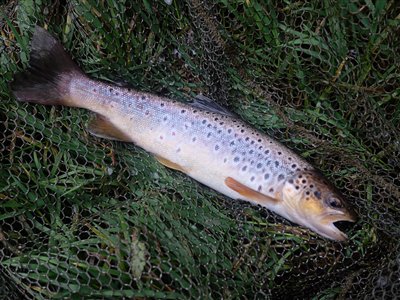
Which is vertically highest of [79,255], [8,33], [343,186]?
[8,33]

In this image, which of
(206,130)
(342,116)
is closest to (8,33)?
(206,130)

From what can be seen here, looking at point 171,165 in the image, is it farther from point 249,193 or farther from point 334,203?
point 334,203

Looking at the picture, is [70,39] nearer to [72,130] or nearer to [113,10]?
[113,10]

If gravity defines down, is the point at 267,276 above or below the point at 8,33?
below

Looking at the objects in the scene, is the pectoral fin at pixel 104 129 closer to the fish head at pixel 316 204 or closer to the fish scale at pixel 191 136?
the fish scale at pixel 191 136

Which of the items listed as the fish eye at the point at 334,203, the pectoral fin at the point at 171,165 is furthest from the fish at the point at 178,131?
the fish eye at the point at 334,203

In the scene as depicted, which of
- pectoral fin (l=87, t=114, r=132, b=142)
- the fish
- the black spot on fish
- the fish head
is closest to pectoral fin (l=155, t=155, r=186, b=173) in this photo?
the fish

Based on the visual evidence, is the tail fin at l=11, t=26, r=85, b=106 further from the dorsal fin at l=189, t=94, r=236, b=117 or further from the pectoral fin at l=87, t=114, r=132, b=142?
the dorsal fin at l=189, t=94, r=236, b=117
